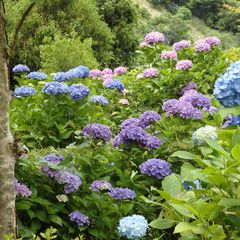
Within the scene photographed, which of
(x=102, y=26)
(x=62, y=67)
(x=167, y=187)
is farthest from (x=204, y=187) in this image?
(x=102, y=26)

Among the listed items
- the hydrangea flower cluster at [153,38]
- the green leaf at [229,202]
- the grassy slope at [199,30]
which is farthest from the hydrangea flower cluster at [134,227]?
the grassy slope at [199,30]

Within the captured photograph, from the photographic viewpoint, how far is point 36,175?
236cm

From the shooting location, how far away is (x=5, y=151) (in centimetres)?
182

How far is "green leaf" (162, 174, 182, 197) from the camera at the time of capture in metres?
1.75

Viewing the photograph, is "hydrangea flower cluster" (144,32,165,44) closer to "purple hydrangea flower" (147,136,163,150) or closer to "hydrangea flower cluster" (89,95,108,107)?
"hydrangea flower cluster" (89,95,108,107)

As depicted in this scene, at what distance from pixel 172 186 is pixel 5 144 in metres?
0.61

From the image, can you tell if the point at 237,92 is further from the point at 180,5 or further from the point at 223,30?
the point at 180,5

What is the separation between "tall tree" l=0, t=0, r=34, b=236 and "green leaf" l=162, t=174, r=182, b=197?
1.84 feet

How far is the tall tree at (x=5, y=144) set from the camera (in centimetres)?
179

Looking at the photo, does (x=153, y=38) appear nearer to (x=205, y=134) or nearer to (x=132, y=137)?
(x=132, y=137)

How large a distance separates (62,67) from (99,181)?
17.9 feet

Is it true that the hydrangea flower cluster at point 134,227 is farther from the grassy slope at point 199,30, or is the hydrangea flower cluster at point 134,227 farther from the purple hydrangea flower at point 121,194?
the grassy slope at point 199,30

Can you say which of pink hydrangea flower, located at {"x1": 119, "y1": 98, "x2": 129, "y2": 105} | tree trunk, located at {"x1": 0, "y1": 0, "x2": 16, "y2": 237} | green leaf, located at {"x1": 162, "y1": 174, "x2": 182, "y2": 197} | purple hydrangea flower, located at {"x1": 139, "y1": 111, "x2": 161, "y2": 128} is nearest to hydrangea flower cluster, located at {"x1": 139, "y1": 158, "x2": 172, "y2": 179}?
purple hydrangea flower, located at {"x1": 139, "y1": 111, "x2": 161, "y2": 128}

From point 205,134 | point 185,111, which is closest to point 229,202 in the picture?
point 205,134
